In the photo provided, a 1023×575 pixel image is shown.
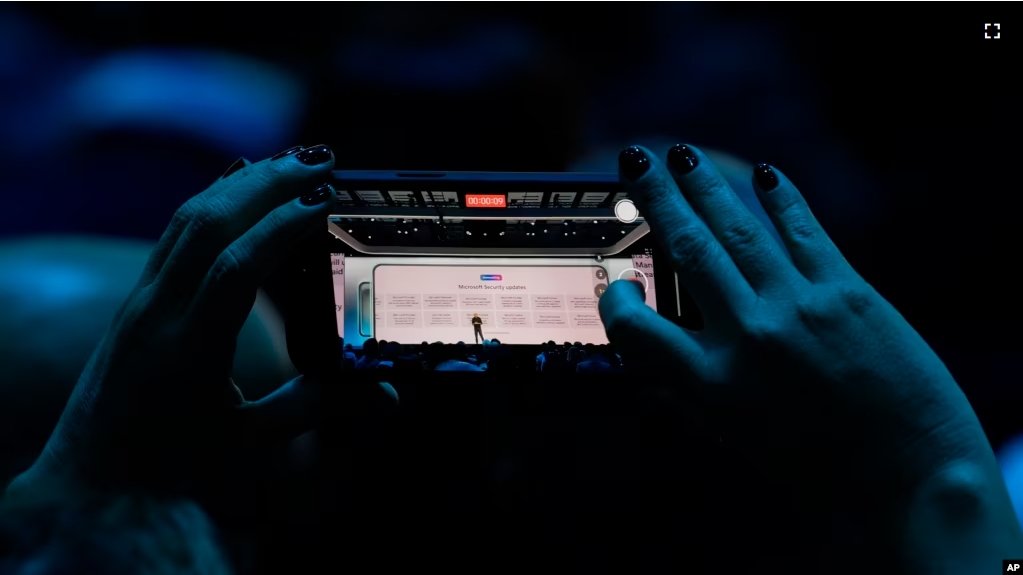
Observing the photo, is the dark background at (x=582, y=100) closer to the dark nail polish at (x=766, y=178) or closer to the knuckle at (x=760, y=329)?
the dark nail polish at (x=766, y=178)

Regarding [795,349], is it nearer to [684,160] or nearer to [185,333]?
[684,160]

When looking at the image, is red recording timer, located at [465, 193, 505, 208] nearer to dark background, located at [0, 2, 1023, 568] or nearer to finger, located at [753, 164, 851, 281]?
finger, located at [753, 164, 851, 281]

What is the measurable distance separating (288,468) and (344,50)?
39.1 inches

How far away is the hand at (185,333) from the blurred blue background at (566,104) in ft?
2.26

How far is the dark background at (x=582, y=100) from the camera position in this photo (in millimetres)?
1278

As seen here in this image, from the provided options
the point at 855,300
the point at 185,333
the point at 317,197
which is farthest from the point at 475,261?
the point at 855,300

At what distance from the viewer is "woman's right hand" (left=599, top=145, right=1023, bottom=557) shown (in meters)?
0.48

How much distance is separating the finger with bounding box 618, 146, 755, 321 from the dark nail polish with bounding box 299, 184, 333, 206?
1.08 ft

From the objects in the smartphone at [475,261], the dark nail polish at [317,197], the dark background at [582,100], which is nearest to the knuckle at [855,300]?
the smartphone at [475,261]

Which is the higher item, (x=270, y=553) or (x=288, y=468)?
(x=288, y=468)

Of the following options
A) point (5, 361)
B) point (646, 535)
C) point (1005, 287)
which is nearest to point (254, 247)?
point (646, 535)

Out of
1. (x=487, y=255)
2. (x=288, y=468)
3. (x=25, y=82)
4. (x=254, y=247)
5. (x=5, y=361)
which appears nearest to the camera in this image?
(x=254, y=247)

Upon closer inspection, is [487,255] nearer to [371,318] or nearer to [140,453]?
[371,318]

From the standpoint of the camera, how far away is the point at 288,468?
2.96 feet
